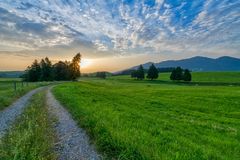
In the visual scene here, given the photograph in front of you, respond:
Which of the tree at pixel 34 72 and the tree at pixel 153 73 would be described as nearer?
the tree at pixel 34 72

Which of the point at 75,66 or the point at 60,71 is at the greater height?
the point at 75,66

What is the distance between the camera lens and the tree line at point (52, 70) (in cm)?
9400

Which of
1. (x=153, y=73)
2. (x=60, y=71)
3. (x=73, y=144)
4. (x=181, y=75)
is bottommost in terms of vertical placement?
(x=181, y=75)

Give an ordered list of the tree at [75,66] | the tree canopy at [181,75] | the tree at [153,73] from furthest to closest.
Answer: the tree at [153,73], the tree canopy at [181,75], the tree at [75,66]

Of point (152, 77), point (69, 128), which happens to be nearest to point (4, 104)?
point (69, 128)

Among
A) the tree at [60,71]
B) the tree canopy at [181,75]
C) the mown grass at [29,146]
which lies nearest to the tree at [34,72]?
the tree at [60,71]

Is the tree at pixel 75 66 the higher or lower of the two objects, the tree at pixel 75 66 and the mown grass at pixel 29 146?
the higher

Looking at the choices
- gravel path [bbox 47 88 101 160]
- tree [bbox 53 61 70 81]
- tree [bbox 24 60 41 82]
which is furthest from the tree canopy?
gravel path [bbox 47 88 101 160]

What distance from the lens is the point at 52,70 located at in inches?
3903

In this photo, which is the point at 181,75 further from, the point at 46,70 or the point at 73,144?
the point at 73,144

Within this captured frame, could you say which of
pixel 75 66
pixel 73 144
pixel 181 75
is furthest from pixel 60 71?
pixel 73 144

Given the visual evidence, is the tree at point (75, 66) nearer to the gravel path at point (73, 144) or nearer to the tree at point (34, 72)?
the tree at point (34, 72)

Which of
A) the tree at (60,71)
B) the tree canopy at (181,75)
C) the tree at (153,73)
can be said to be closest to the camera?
the tree at (60,71)

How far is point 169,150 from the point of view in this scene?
6.93 metres
